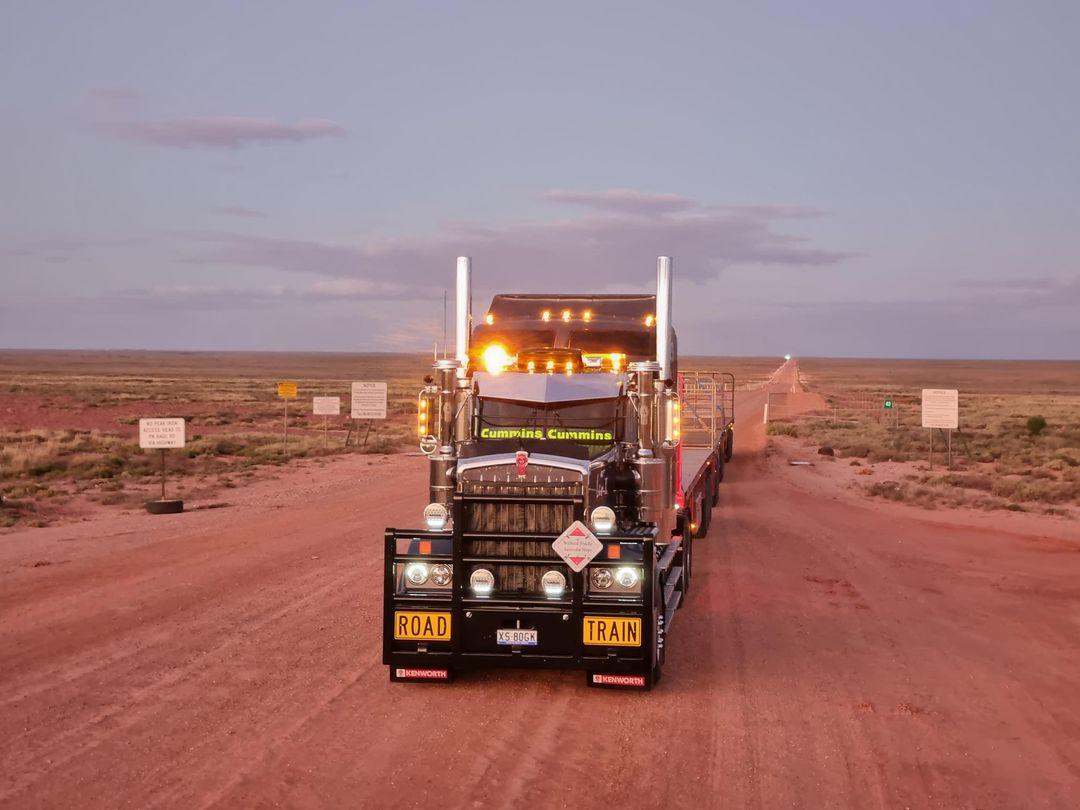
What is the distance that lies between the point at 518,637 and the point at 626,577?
1072 mm

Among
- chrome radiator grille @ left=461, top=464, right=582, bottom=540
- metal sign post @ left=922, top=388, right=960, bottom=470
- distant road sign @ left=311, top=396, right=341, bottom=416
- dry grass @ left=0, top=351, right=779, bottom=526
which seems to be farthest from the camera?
distant road sign @ left=311, top=396, right=341, bottom=416

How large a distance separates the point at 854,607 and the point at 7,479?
878 inches

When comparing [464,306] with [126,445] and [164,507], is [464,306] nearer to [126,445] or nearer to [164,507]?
[164,507]

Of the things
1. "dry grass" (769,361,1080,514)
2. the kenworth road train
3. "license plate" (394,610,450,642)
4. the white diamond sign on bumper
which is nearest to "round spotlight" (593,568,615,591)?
the kenworth road train

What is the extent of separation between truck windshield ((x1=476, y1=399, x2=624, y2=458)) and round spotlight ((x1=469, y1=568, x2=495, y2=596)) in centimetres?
176

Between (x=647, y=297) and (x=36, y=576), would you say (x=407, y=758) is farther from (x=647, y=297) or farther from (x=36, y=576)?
(x=36, y=576)

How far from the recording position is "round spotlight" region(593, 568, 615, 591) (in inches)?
377

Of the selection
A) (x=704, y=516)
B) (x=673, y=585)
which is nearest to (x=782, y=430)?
(x=704, y=516)

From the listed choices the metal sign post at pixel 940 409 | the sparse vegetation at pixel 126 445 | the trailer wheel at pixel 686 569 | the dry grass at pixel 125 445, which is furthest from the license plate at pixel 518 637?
the metal sign post at pixel 940 409

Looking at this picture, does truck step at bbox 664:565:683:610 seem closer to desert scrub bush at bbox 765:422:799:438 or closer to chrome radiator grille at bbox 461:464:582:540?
chrome radiator grille at bbox 461:464:582:540

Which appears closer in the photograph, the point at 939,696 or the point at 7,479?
the point at 939,696

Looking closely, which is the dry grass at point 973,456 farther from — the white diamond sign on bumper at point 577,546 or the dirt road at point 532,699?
the white diamond sign on bumper at point 577,546

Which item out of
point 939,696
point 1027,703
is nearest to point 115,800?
point 939,696

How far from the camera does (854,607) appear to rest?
13.6 metres
